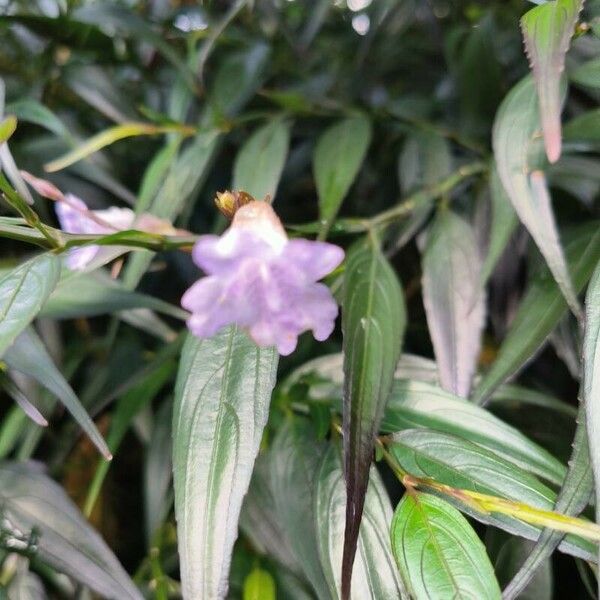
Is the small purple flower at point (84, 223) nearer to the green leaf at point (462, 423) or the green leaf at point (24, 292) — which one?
the green leaf at point (24, 292)

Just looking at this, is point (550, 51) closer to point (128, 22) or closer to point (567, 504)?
point (567, 504)

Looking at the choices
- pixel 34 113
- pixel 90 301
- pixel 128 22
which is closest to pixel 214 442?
pixel 90 301

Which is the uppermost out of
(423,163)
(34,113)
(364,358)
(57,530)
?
(423,163)

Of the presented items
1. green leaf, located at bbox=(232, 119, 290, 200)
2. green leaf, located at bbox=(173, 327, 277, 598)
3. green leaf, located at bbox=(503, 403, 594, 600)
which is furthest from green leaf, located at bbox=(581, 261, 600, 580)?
green leaf, located at bbox=(232, 119, 290, 200)

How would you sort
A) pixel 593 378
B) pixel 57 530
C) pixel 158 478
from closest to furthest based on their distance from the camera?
pixel 593 378
pixel 57 530
pixel 158 478

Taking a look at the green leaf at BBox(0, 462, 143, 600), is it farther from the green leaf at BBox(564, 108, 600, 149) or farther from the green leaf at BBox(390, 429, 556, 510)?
the green leaf at BBox(564, 108, 600, 149)

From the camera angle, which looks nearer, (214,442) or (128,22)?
(214,442)

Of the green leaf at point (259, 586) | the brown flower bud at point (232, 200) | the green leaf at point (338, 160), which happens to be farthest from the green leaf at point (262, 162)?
the green leaf at point (259, 586)

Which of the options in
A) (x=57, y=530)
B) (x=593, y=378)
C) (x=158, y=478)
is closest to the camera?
(x=593, y=378)
